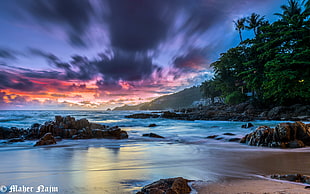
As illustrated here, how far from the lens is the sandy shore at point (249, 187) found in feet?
6.48

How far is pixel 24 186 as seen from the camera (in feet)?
7.41

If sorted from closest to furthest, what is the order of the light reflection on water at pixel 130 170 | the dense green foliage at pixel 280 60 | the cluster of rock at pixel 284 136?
the light reflection on water at pixel 130 170
the cluster of rock at pixel 284 136
the dense green foliage at pixel 280 60

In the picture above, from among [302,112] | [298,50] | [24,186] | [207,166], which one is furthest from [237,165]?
[298,50]

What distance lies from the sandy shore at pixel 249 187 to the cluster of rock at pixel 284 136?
3.25m

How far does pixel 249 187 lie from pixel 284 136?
3852mm

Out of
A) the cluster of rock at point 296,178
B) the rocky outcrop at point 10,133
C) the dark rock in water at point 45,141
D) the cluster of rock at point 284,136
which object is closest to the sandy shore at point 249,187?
the cluster of rock at point 296,178

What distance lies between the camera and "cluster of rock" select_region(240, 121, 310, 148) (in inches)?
192

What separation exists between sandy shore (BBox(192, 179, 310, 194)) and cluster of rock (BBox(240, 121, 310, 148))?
10.7ft

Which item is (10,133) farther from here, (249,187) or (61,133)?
(249,187)

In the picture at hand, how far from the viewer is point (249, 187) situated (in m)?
2.14
